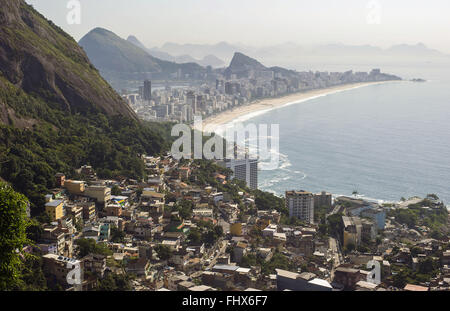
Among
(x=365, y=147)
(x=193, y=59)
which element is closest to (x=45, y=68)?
(x=365, y=147)

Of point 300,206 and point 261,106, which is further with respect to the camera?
point 261,106

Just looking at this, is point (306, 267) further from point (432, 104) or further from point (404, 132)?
point (432, 104)

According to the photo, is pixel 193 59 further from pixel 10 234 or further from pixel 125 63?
pixel 10 234

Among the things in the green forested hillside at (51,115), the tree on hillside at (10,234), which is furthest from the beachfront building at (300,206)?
the tree on hillside at (10,234)

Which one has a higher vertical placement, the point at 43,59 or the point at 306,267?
the point at 43,59

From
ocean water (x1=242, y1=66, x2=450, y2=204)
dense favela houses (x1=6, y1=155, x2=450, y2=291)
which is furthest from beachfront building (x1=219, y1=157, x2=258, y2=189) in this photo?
dense favela houses (x1=6, y1=155, x2=450, y2=291)
